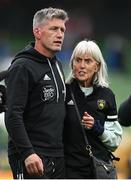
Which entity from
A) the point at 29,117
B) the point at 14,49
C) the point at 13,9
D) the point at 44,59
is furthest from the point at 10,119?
the point at 13,9

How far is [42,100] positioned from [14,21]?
619 inches

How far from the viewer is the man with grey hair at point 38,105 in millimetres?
5191

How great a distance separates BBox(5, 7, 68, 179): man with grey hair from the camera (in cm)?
519

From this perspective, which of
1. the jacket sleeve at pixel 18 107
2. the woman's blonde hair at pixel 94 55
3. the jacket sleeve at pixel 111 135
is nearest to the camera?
the jacket sleeve at pixel 18 107

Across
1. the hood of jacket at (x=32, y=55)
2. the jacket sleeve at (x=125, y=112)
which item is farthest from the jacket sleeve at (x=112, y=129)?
the jacket sleeve at (x=125, y=112)

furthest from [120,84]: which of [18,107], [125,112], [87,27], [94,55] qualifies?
[125,112]

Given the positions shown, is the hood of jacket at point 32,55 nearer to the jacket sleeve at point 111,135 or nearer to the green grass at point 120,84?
the jacket sleeve at point 111,135

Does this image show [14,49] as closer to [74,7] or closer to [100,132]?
[74,7]

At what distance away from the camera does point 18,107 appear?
5230mm

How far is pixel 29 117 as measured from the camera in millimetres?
5344

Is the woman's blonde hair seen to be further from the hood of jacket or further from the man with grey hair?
the hood of jacket

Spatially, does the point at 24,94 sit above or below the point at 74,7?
above

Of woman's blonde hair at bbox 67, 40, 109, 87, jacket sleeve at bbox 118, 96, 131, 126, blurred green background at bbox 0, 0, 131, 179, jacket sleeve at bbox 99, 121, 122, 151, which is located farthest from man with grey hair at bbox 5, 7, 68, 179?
blurred green background at bbox 0, 0, 131, 179

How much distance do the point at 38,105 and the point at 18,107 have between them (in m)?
0.16
